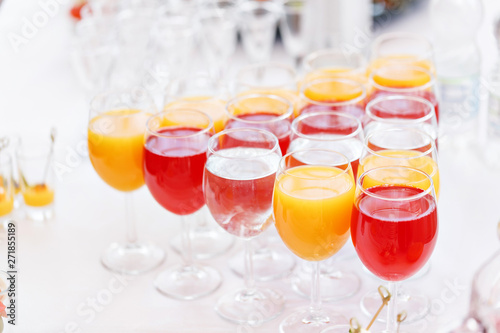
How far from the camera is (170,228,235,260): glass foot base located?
4.88 ft

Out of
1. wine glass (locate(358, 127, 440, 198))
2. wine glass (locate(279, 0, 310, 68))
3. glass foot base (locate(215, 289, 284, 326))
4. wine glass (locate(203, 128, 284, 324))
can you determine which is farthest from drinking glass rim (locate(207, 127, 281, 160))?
wine glass (locate(279, 0, 310, 68))

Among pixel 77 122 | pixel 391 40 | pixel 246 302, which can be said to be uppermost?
pixel 391 40

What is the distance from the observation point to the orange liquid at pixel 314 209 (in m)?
1.12

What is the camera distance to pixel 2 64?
81.0 inches

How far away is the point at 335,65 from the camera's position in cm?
171

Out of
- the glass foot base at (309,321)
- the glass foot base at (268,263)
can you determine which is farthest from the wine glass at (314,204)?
the glass foot base at (268,263)

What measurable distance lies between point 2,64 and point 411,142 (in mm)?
1202

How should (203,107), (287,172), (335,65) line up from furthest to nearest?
(335,65) < (203,107) < (287,172)

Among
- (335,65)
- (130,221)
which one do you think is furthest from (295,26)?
(130,221)

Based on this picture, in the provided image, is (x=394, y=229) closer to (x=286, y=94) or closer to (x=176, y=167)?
(x=176, y=167)

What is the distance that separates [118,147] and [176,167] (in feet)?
0.48

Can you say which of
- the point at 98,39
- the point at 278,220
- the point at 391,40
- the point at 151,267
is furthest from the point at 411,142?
the point at 98,39

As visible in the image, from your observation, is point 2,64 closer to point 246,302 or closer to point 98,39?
point 98,39

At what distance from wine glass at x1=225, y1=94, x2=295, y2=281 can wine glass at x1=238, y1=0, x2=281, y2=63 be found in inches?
16.8
